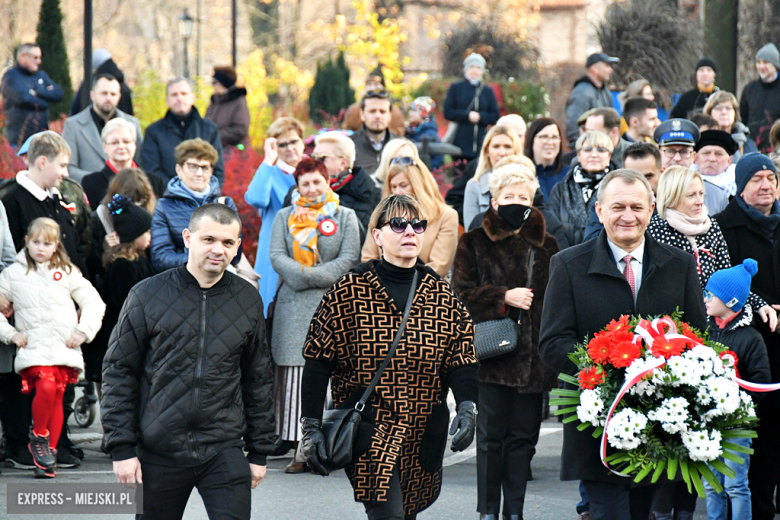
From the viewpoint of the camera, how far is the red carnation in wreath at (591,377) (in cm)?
461

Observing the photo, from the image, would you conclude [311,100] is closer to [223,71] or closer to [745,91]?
[223,71]

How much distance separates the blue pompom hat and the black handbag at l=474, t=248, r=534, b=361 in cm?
129

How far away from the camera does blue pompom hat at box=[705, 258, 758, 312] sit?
6039 mm

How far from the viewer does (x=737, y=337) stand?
6.15m

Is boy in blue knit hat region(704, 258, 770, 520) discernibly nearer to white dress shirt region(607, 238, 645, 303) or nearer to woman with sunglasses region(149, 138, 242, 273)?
white dress shirt region(607, 238, 645, 303)

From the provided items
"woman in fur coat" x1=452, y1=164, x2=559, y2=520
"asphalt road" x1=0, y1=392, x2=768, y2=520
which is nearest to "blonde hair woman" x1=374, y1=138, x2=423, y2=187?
"woman in fur coat" x1=452, y1=164, x2=559, y2=520

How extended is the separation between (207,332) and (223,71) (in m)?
8.84

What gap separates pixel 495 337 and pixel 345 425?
203 cm

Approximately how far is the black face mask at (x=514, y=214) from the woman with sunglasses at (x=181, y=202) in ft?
7.86

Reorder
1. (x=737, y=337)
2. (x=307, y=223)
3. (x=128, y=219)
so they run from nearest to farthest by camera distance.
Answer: (x=737, y=337) → (x=307, y=223) → (x=128, y=219)

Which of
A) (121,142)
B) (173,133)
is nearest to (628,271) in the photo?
(121,142)

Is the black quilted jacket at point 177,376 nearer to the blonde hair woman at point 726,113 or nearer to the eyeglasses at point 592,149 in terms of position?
the eyeglasses at point 592,149

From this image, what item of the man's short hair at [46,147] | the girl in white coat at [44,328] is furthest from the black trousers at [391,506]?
the man's short hair at [46,147]

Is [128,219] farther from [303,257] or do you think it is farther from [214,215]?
[214,215]
